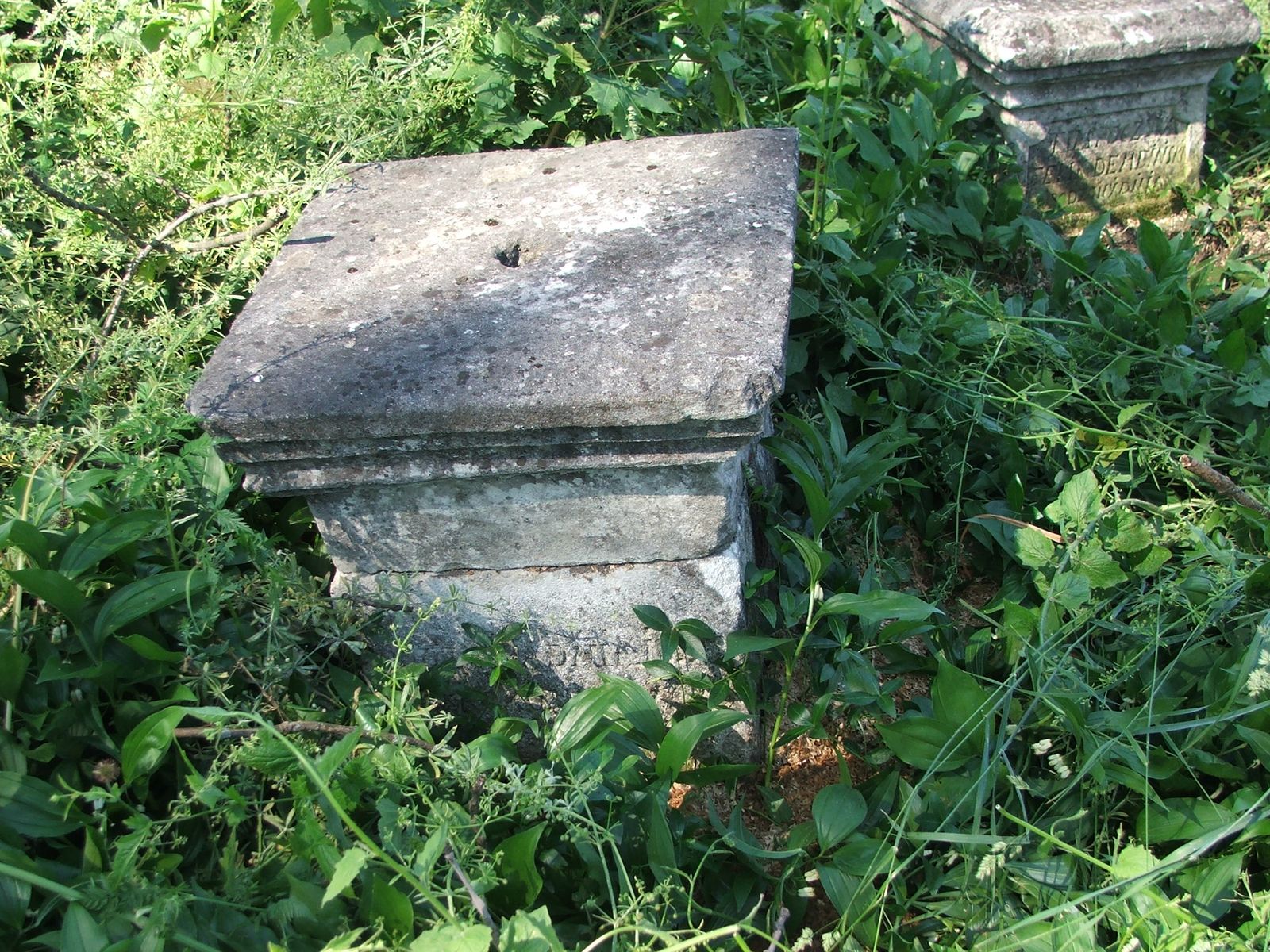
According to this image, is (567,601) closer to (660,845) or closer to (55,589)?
(660,845)

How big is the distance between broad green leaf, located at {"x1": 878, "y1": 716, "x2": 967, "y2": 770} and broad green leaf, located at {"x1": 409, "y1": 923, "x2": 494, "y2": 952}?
2.34 feet

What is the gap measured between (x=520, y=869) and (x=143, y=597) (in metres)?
0.69

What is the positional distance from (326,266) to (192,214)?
1.81 feet

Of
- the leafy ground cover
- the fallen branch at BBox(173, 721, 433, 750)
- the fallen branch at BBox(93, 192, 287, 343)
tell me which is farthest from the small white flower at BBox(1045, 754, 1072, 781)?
the fallen branch at BBox(93, 192, 287, 343)

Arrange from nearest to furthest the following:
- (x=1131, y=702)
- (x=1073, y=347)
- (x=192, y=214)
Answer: (x=1131, y=702) < (x=192, y=214) < (x=1073, y=347)

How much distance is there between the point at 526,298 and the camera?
1738mm

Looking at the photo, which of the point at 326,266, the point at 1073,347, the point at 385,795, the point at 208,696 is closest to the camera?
the point at 385,795

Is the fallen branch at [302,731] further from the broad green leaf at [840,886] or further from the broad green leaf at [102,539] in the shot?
the broad green leaf at [840,886]

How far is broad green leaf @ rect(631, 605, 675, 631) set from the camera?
1.69 meters

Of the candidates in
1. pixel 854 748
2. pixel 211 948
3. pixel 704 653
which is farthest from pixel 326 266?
pixel 854 748

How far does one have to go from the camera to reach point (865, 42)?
328cm

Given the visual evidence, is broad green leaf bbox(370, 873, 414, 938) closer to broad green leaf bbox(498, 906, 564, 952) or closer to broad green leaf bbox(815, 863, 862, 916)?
broad green leaf bbox(498, 906, 564, 952)

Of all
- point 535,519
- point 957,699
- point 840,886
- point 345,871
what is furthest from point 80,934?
point 957,699

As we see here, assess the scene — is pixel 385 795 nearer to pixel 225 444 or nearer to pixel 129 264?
pixel 225 444
